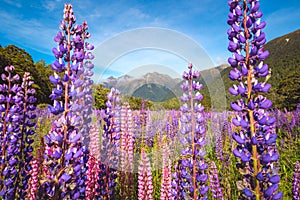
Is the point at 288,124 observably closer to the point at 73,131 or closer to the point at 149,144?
the point at 149,144

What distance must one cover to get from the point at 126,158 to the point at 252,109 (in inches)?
81.5

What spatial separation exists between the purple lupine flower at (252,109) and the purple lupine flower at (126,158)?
1.79m

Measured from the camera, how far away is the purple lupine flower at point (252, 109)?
1.46 meters

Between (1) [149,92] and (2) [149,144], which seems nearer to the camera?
(2) [149,144]

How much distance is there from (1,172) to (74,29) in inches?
60.5

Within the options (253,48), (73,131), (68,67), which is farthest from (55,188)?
(253,48)

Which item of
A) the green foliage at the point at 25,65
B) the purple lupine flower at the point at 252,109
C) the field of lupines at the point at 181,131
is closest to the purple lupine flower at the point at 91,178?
the field of lupines at the point at 181,131

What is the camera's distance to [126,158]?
316 centimetres

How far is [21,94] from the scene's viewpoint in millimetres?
2375

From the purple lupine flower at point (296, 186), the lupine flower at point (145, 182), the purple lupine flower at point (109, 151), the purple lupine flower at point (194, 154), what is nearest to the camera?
the purple lupine flower at point (194, 154)

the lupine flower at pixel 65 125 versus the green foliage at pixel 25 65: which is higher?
the green foliage at pixel 25 65

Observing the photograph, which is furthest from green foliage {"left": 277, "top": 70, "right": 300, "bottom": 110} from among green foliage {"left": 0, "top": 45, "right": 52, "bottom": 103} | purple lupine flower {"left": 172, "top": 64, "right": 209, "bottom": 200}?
green foliage {"left": 0, "top": 45, "right": 52, "bottom": 103}

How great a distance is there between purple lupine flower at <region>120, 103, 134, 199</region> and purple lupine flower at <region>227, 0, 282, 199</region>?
1787mm

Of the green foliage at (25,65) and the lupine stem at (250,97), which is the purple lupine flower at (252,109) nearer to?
the lupine stem at (250,97)
